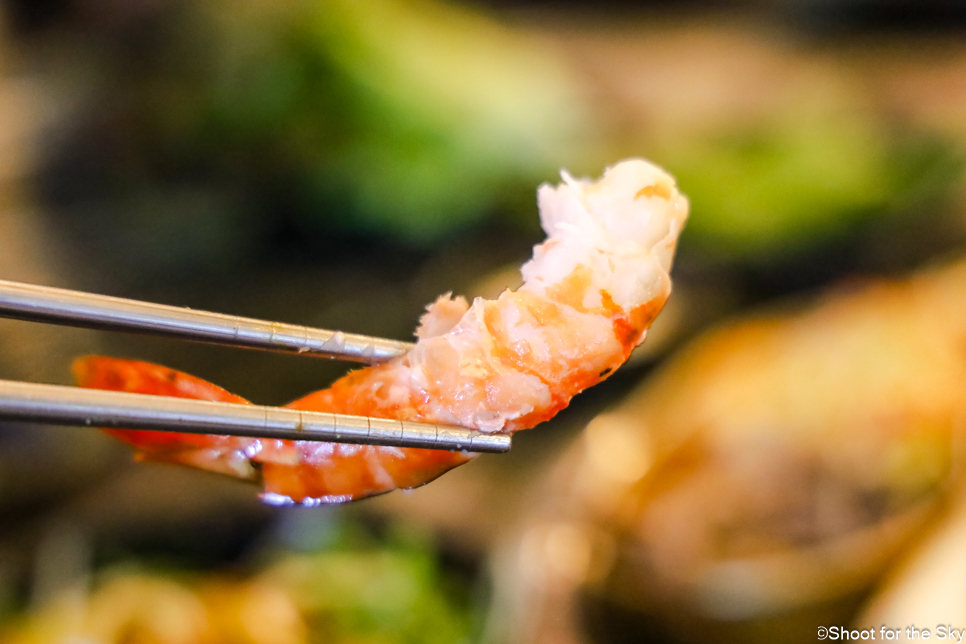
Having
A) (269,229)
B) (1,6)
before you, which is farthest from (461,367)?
(1,6)

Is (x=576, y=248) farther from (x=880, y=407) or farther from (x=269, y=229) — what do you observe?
(x=269, y=229)

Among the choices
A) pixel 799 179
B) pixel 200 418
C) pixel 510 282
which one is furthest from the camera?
pixel 799 179

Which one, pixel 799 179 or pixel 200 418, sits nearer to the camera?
pixel 200 418

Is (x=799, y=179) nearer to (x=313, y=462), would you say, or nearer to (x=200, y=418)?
(x=313, y=462)

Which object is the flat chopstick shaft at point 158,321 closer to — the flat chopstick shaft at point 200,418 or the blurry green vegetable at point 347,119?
the flat chopstick shaft at point 200,418

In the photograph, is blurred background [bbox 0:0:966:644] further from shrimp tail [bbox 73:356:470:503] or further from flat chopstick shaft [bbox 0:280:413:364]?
flat chopstick shaft [bbox 0:280:413:364]

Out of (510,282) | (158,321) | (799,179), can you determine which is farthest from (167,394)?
(799,179)

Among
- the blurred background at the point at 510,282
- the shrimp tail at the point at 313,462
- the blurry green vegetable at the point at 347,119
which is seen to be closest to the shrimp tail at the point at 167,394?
the shrimp tail at the point at 313,462
